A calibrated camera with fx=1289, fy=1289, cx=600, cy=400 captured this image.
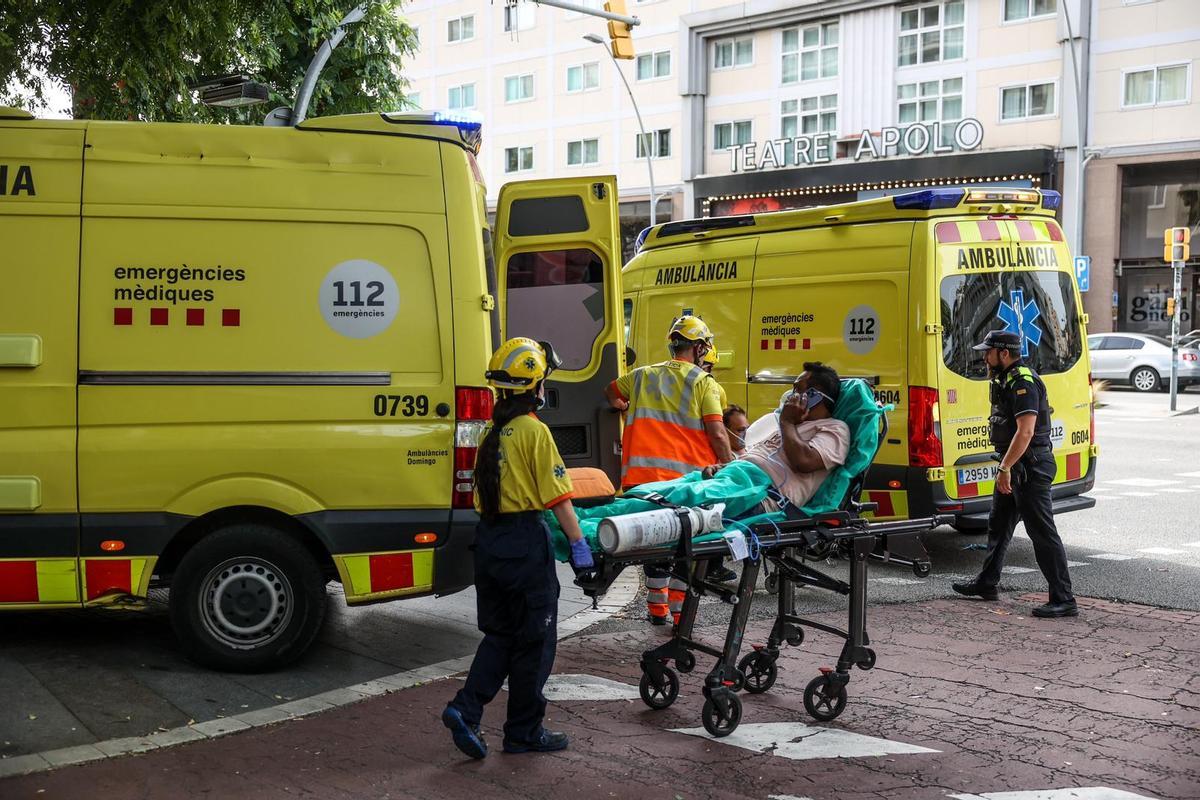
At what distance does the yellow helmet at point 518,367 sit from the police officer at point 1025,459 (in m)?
3.90

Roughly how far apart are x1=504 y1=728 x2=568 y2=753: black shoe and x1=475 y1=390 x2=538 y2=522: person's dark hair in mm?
899

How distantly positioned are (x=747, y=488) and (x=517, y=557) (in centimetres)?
132

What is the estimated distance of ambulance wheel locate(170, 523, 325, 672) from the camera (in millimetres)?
6215

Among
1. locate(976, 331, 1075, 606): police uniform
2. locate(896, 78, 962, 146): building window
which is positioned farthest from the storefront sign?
locate(976, 331, 1075, 606): police uniform

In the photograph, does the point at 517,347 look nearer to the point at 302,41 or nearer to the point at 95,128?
the point at 95,128

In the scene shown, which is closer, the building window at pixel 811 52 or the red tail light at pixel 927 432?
the red tail light at pixel 927 432

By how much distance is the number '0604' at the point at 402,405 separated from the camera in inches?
248

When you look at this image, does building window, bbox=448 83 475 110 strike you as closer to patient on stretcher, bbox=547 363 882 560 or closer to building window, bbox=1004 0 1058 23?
building window, bbox=1004 0 1058 23

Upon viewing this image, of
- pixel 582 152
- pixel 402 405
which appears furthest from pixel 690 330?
pixel 582 152

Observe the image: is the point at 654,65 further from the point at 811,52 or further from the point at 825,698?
the point at 825,698

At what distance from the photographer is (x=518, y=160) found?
48.1 metres

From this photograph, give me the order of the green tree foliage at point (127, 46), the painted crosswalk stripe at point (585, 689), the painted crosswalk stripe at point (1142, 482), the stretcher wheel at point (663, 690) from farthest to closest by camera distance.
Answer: the painted crosswalk stripe at point (1142, 482) → the green tree foliage at point (127, 46) → the painted crosswalk stripe at point (585, 689) → the stretcher wheel at point (663, 690)

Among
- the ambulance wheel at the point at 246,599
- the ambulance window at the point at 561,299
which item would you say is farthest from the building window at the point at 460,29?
the ambulance wheel at the point at 246,599

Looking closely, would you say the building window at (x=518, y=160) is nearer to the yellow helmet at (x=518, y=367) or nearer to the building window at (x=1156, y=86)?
the building window at (x=1156, y=86)
